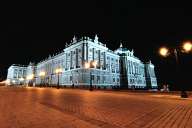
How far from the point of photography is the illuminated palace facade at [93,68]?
1996 inches

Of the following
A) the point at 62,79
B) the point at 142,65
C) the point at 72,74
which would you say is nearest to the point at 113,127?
the point at 72,74

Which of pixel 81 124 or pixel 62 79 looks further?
pixel 62 79

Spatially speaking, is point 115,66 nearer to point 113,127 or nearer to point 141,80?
point 141,80

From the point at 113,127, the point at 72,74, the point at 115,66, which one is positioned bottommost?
the point at 113,127

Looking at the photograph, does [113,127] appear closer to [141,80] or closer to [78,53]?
[78,53]

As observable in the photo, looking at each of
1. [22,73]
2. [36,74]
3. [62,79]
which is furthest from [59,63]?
[22,73]

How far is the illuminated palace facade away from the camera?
50.7m

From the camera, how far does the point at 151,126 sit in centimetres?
A: 461

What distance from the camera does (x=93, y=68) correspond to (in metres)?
51.1

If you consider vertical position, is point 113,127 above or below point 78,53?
below

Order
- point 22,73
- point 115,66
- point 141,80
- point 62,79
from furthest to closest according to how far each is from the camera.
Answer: point 22,73
point 141,80
point 115,66
point 62,79

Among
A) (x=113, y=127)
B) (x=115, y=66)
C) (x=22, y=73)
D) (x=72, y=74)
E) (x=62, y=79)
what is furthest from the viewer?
(x=22, y=73)

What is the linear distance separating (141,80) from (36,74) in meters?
73.4

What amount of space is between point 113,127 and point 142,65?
3811 inches
